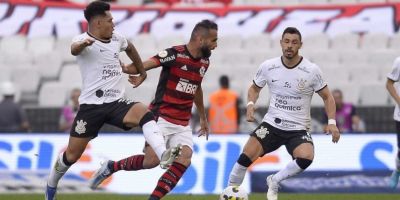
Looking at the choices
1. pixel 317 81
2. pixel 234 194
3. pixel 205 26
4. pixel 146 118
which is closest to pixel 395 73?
pixel 317 81

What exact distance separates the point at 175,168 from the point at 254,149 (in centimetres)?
146

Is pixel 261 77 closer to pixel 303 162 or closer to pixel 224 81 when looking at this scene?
pixel 303 162

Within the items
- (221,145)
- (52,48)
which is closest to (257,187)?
(221,145)

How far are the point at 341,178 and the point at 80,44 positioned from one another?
304 inches

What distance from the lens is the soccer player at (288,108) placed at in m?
15.1

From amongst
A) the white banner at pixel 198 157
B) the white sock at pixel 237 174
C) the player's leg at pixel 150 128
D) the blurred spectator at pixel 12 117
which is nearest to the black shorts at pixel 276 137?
the white sock at pixel 237 174

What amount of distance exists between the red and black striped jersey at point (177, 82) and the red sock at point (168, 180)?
822 mm

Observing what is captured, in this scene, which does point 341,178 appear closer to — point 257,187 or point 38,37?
point 257,187

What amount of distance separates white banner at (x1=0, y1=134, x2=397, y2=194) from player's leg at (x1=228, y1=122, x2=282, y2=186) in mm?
4627

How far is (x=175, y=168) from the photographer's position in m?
14.0

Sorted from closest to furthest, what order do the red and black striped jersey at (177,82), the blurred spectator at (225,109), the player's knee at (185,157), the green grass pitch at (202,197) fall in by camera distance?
1. the player's knee at (185,157)
2. the red and black striped jersey at (177,82)
3. the green grass pitch at (202,197)
4. the blurred spectator at (225,109)

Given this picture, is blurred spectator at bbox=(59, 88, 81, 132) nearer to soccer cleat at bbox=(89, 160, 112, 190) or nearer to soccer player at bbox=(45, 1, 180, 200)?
soccer cleat at bbox=(89, 160, 112, 190)

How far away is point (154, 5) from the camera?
94.9 ft

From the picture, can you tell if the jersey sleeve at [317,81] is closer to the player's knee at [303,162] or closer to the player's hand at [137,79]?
the player's knee at [303,162]
